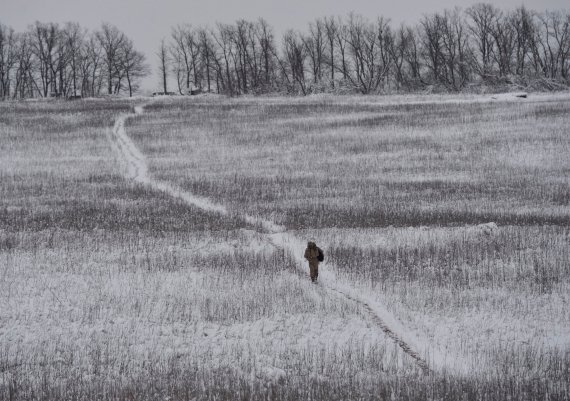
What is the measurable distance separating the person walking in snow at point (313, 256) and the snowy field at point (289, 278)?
33cm

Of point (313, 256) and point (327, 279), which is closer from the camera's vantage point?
point (313, 256)

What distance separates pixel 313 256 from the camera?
1180 cm

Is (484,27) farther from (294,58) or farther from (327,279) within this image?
(327,279)

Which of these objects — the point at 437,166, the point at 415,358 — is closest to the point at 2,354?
the point at 415,358

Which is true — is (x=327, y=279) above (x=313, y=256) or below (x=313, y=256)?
below

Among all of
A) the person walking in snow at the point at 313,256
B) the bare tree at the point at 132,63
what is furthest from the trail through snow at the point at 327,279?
the bare tree at the point at 132,63

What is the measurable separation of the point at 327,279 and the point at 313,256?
96cm

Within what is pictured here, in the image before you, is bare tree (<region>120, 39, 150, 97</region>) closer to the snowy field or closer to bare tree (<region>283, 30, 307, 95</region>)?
bare tree (<region>283, 30, 307, 95</region>)

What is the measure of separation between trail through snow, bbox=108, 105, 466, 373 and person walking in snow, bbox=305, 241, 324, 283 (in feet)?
1.20

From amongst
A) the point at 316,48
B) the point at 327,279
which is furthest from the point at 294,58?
the point at 327,279

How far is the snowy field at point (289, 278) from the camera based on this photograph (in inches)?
316

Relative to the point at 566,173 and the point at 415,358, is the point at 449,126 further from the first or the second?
the point at 415,358

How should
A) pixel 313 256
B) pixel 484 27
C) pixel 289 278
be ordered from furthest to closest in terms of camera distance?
pixel 484 27
pixel 289 278
pixel 313 256

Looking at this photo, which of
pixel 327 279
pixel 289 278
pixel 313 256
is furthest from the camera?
pixel 327 279
